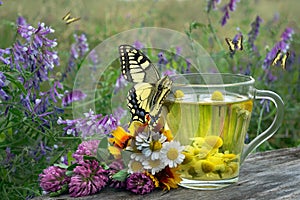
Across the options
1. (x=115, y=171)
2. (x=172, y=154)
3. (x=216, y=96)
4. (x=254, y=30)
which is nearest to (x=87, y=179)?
→ (x=115, y=171)

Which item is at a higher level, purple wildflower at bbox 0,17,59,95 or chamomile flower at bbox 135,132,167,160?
purple wildflower at bbox 0,17,59,95

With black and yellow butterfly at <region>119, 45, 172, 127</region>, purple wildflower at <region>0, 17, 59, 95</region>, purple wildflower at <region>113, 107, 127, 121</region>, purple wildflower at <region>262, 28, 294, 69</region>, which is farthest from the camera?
purple wildflower at <region>262, 28, 294, 69</region>

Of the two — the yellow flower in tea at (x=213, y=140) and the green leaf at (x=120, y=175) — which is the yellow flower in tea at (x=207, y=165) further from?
the green leaf at (x=120, y=175)

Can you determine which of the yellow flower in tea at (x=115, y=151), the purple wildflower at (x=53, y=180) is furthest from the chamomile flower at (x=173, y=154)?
the purple wildflower at (x=53, y=180)

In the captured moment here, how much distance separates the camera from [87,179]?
1.09 m

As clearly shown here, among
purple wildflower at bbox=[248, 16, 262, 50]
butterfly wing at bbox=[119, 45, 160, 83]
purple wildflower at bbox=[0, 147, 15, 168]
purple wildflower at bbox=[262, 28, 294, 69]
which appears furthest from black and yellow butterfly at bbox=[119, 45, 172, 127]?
purple wildflower at bbox=[248, 16, 262, 50]

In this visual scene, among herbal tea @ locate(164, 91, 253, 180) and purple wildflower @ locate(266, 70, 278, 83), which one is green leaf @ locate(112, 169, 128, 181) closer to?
herbal tea @ locate(164, 91, 253, 180)

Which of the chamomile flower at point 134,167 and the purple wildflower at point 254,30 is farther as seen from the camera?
the purple wildflower at point 254,30

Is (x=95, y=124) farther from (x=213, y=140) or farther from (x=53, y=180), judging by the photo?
(x=213, y=140)

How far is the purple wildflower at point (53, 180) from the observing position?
109 cm

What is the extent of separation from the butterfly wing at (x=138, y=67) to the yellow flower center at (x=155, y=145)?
13cm

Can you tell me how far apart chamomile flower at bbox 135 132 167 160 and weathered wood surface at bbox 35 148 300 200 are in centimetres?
9

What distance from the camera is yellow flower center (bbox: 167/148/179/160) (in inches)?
41.3

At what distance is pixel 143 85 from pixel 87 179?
232mm
